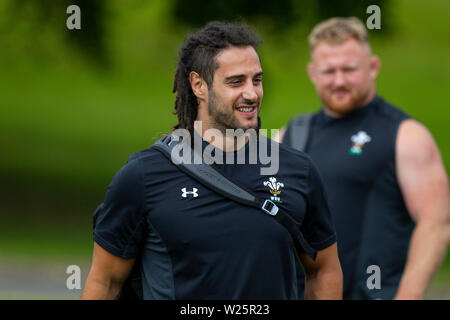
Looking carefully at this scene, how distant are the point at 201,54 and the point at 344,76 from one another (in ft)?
6.98

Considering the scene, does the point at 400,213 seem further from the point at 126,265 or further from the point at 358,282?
the point at 126,265

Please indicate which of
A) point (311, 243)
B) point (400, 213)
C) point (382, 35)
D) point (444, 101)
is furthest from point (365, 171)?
point (444, 101)

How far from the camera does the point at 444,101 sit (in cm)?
1603

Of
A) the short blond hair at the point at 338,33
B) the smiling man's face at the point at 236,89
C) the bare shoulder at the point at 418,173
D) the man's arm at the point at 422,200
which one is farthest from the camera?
the short blond hair at the point at 338,33

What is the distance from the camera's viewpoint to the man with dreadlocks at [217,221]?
3809 mm

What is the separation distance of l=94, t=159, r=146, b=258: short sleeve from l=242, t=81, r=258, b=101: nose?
575 millimetres

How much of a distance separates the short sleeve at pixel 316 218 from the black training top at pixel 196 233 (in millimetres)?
88

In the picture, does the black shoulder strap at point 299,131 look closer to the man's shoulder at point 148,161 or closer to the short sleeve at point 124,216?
the man's shoulder at point 148,161

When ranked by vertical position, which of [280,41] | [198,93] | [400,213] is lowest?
[400,213]

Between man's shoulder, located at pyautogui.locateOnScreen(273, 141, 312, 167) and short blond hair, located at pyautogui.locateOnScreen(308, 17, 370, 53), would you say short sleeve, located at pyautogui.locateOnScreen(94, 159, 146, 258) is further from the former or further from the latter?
short blond hair, located at pyautogui.locateOnScreen(308, 17, 370, 53)

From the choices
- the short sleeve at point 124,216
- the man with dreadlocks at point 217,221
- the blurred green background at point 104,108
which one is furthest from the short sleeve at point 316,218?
the blurred green background at point 104,108

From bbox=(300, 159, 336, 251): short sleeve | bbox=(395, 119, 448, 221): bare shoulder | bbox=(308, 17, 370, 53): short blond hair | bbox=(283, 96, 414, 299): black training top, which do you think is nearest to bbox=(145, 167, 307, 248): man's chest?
bbox=(300, 159, 336, 251): short sleeve

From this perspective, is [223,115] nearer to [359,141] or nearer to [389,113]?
[359,141]

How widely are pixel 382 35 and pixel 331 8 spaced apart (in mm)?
1646
